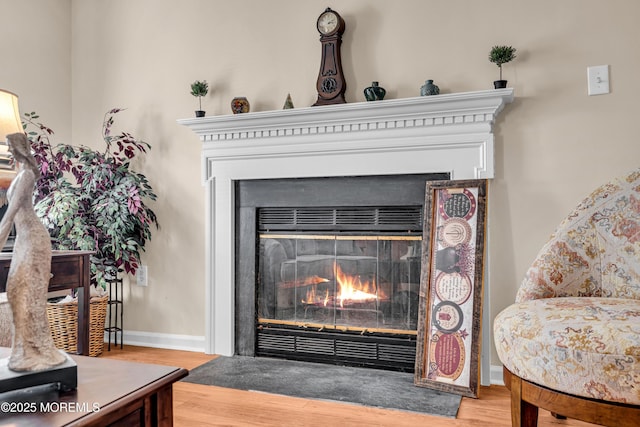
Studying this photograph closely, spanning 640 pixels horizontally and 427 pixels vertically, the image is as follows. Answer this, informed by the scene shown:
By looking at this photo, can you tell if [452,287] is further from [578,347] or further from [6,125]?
[6,125]

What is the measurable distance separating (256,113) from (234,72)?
0.41 meters

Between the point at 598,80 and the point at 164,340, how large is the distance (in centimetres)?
278

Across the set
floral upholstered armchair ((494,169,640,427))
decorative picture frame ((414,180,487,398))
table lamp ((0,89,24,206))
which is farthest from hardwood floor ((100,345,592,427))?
table lamp ((0,89,24,206))

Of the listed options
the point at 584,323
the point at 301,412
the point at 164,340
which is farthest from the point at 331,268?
the point at 584,323

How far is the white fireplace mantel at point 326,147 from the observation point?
240cm

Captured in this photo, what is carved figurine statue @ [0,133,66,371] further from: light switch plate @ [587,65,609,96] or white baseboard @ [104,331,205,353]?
light switch plate @ [587,65,609,96]

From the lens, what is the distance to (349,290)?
271cm

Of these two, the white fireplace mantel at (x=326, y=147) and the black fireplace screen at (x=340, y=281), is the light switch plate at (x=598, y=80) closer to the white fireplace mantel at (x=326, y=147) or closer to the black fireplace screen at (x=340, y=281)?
the white fireplace mantel at (x=326, y=147)

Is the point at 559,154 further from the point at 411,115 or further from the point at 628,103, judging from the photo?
the point at 411,115

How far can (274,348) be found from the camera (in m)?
2.81

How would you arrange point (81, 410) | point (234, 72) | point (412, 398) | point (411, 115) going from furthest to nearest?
point (234, 72) → point (411, 115) → point (412, 398) → point (81, 410)

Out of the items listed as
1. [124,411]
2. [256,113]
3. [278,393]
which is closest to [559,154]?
[256,113]

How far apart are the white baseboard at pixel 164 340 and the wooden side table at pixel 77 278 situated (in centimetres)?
57

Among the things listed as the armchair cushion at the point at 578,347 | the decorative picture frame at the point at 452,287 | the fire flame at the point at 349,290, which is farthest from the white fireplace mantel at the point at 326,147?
the armchair cushion at the point at 578,347
